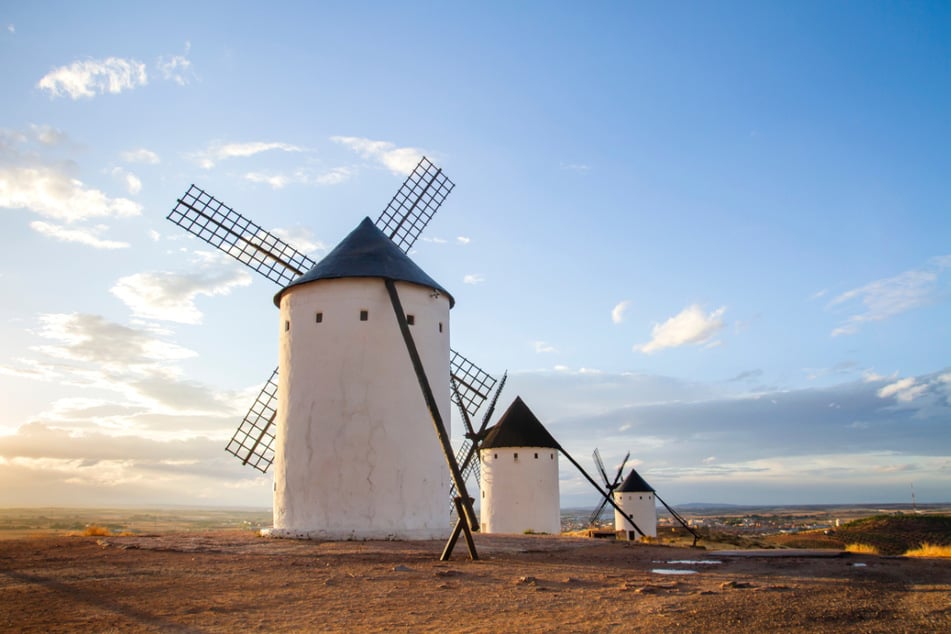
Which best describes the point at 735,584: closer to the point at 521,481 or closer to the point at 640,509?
the point at 521,481

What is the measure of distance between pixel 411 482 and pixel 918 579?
376 inches

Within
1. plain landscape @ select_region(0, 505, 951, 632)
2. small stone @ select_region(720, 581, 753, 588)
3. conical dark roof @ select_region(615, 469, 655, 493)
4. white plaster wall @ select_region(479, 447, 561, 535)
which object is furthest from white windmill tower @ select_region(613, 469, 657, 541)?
small stone @ select_region(720, 581, 753, 588)

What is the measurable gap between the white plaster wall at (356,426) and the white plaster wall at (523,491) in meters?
13.3

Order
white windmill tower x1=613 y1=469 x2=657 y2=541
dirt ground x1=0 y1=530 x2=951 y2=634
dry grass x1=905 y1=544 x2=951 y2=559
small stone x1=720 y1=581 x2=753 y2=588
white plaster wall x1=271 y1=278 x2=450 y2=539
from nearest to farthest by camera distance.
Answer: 1. dirt ground x1=0 y1=530 x2=951 y2=634
2. small stone x1=720 y1=581 x2=753 y2=588
3. dry grass x1=905 y1=544 x2=951 y2=559
4. white plaster wall x1=271 y1=278 x2=450 y2=539
5. white windmill tower x1=613 y1=469 x2=657 y2=541

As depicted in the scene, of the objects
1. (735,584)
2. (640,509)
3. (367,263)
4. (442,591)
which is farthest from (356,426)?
(640,509)

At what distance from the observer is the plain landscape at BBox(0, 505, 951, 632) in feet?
21.7

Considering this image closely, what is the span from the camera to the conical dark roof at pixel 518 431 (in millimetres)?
29734

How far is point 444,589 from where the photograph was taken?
857cm

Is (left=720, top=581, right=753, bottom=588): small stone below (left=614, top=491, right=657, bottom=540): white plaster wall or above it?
above

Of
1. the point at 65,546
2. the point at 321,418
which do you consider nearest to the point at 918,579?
the point at 321,418

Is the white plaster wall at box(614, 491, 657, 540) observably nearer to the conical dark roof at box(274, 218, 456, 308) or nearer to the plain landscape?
the conical dark roof at box(274, 218, 456, 308)

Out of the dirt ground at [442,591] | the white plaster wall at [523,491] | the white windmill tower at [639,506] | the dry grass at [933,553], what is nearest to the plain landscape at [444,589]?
the dirt ground at [442,591]

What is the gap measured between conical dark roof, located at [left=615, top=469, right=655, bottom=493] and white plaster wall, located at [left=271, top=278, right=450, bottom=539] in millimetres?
24667

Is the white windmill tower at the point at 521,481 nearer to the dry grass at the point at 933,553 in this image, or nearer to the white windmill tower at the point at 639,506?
the white windmill tower at the point at 639,506
